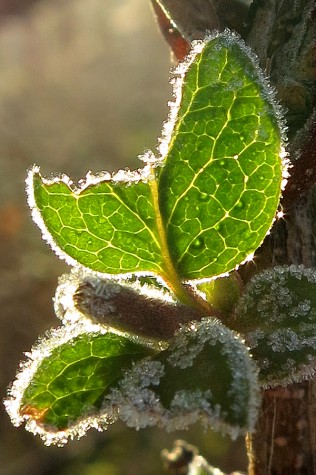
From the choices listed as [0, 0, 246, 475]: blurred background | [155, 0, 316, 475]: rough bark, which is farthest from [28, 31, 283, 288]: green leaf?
[0, 0, 246, 475]: blurred background

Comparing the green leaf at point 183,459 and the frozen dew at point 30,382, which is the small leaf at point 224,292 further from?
the green leaf at point 183,459

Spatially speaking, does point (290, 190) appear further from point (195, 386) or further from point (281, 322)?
point (195, 386)

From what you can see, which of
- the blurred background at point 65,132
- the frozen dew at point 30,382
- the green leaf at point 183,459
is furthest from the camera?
the blurred background at point 65,132

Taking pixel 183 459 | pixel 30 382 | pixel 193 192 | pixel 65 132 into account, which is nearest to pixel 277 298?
pixel 193 192

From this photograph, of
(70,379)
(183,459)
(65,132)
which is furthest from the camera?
(65,132)

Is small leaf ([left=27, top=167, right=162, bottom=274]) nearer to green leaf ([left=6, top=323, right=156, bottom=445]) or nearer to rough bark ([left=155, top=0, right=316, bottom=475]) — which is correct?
green leaf ([left=6, top=323, right=156, bottom=445])

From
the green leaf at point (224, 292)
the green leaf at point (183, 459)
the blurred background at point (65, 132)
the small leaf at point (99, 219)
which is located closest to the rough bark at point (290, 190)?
the green leaf at point (224, 292)
